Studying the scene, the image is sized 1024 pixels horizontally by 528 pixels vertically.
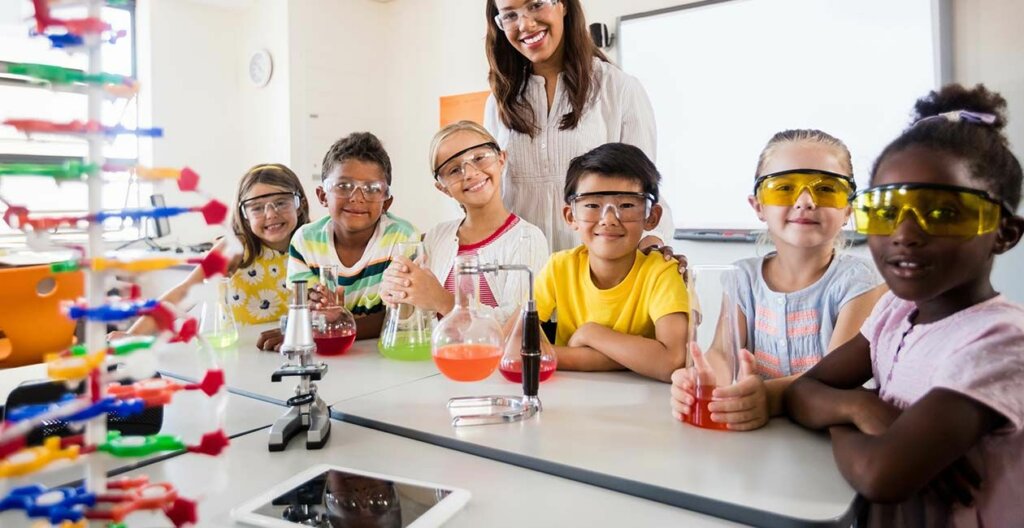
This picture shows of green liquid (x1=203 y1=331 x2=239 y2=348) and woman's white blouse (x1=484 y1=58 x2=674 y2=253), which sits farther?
woman's white blouse (x1=484 y1=58 x2=674 y2=253)

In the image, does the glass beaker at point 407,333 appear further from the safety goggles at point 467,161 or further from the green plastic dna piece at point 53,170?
the green plastic dna piece at point 53,170

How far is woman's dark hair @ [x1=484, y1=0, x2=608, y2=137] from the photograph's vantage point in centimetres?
200

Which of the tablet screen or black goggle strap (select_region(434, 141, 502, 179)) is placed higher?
black goggle strap (select_region(434, 141, 502, 179))

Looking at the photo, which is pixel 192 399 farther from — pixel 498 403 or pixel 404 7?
pixel 404 7

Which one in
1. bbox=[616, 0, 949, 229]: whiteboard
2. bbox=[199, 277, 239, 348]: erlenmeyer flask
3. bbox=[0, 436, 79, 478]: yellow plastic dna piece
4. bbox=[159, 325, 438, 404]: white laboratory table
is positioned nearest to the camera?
bbox=[0, 436, 79, 478]: yellow plastic dna piece

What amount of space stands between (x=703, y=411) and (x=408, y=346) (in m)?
0.79

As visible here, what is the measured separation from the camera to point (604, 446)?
95cm

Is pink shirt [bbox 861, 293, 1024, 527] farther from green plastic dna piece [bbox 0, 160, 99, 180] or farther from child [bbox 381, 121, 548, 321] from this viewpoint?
child [bbox 381, 121, 548, 321]

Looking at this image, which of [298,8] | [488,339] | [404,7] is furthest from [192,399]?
[404,7]

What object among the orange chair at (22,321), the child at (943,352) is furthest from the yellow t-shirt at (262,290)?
the child at (943,352)

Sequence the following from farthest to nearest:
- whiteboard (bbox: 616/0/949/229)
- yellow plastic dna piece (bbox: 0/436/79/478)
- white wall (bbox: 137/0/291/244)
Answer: white wall (bbox: 137/0/291/244) < whiteboard (bbox: 616/0/949/229) < yellow plastic dna piece (bbox: 0/436/79/478)

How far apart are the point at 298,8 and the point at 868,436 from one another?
4665mm

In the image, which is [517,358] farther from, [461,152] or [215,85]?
[215,85]

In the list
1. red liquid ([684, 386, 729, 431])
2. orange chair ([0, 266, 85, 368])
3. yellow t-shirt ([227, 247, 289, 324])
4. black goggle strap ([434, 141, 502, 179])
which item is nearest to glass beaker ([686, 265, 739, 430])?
red liquid ([684, 386, 729, 431])
